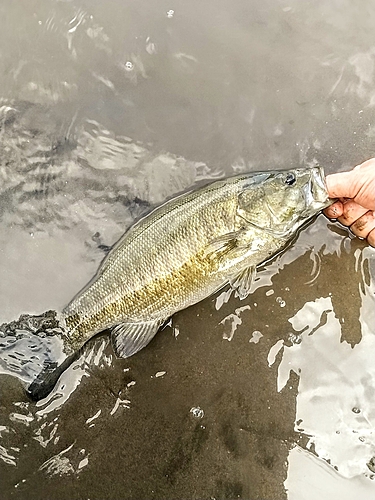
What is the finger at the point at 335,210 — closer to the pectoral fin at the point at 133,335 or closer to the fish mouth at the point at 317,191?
the fish mouth at the point at 317,191

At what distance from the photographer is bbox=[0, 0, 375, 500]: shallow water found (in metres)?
4.07

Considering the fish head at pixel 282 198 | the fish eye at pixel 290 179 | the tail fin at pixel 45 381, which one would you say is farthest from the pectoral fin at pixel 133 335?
the fish eye at pixel 290 179

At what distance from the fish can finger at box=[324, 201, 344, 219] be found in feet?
0.44

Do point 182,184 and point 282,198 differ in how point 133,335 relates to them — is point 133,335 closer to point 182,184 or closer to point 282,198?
point 182,184

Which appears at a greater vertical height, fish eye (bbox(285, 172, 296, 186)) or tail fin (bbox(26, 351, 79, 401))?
fish eye (bbox(285, 172, 296, 186))

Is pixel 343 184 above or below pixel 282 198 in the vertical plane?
above

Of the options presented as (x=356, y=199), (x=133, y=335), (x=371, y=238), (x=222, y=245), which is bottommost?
(x=133, y=335)

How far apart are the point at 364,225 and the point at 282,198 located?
0.77m

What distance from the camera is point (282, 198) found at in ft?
12.8

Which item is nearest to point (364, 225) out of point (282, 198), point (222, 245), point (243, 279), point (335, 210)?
point (335, 210)

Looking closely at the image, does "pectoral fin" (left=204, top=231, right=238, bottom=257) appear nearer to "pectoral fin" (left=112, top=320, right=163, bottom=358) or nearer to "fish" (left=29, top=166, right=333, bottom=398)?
"fish" (left=29, top=166, right=333, bottom=398)

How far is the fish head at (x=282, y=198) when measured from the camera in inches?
151

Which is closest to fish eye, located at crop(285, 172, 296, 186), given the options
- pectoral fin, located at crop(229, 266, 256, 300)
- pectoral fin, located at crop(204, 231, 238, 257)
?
pectoral fin, located at crop(204, 231, 238, 257)

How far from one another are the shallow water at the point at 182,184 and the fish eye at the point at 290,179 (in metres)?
0.34
